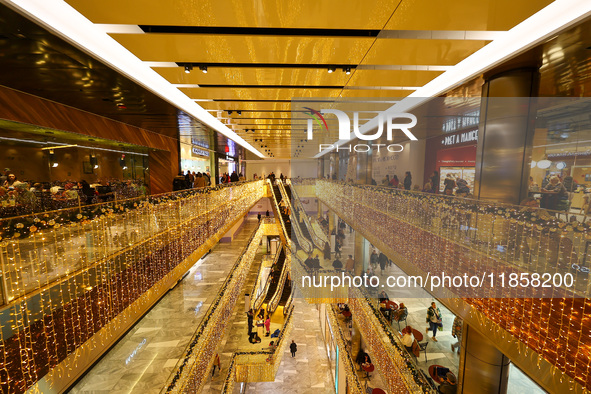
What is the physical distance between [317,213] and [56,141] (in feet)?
55.8

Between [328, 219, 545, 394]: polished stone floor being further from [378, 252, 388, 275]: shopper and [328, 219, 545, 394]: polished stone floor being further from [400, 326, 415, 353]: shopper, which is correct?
[378, 252, 388, 275]: shopper

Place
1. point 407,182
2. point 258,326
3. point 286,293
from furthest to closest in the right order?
1. point 286,293
2. point 258,326
3. point 407,182

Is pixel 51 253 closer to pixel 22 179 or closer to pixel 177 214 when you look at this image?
pixel 177 214

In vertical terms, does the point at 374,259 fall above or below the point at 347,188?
below

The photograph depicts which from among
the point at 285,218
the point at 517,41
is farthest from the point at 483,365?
the point at 285,218

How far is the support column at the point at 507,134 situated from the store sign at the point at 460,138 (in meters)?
4.31

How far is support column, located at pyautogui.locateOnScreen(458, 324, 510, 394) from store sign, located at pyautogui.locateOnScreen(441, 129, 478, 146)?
20.0ft

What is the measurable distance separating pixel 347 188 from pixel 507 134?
5846 mm

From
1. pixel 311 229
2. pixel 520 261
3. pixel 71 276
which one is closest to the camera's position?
pixel 71 276

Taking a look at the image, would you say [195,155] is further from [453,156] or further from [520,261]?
[520,261]

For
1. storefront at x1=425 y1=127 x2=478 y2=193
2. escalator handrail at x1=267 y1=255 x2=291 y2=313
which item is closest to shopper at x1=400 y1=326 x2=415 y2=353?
storefront at x1=425 y1=127 x2=478 y2=193

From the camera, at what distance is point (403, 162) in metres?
12.8

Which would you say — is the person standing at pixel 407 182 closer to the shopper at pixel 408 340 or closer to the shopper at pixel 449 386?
the shopper at pixel 408 340

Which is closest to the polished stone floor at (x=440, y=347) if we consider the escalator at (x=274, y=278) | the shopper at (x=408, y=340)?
the shopper at (x=408, y=340)
